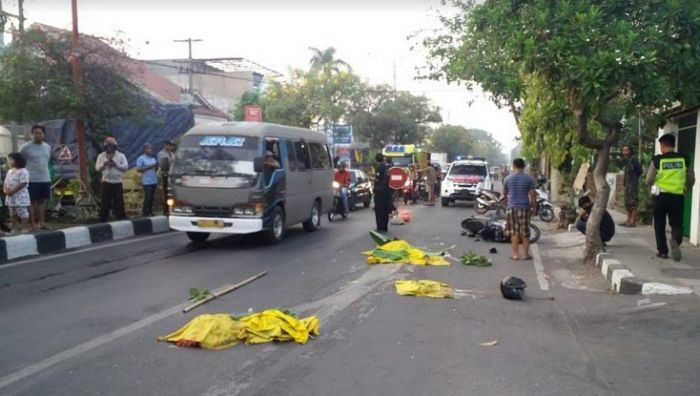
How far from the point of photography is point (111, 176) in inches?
529

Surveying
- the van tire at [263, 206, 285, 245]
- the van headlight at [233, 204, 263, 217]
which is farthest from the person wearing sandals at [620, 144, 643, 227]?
the van headlight at [233, 204, 263, 217]

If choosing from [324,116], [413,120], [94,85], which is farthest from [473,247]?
[413,120]

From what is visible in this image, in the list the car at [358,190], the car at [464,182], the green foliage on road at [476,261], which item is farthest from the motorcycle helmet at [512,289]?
the car at [464,182]

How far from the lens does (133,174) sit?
1608 cm

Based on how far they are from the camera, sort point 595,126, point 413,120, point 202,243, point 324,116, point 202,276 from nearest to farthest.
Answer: point 202,276, point 202,243, point 595,126, point 324,116, point 413,120

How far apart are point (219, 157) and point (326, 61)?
38.5 meters

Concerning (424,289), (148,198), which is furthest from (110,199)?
(424,289)

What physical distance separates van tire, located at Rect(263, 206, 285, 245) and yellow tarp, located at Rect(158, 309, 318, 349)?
5946 millimetres

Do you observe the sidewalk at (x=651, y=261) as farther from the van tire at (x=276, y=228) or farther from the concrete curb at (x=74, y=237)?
the concrete curb at (x=74, y=237)

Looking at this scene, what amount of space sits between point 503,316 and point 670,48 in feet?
13.9

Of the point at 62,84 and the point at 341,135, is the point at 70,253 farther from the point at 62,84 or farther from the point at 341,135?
the point at 341,135

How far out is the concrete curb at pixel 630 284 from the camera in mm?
7721

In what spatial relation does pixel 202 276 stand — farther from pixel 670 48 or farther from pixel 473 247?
pixel 670 48

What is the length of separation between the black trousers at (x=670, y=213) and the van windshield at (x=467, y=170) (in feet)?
49.9
